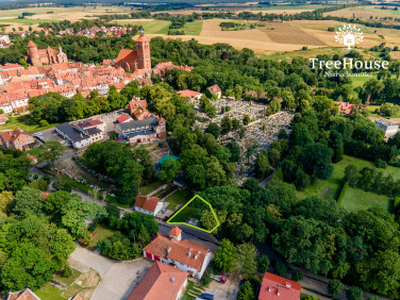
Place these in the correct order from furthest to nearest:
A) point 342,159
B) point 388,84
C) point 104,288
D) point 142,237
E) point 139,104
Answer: point 388,84 < point 139,104 < point 342,159 < point 142,237 < point 104,288

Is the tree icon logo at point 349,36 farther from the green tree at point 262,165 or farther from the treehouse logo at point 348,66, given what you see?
the green tree at point 262,165

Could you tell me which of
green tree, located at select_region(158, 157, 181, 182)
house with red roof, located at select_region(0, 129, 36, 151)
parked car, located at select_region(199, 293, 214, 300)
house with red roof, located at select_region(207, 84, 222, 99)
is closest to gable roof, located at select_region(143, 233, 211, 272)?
parked car, located at select_region(199, 293, 214, 300)

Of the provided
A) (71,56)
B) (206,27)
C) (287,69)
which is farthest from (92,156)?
(206,27)

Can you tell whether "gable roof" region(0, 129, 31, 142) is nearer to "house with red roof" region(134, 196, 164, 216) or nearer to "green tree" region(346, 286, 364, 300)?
"house with red roof" region(134, 196, 164, 216)

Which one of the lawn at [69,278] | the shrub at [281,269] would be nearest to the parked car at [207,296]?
the shrub at [281,269]

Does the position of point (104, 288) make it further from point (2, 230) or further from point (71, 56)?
point (71, 56)

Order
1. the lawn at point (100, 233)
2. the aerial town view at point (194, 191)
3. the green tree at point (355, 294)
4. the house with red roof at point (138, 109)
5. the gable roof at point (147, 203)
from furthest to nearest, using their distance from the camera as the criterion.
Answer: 1. the house with red roof at point (138, 109)
2. the gable roof at point (147, 203)
3. the lawn at point (100, 233)
4. the aerial town view at point (194, 191)
5. the green tree at point (355, 294)

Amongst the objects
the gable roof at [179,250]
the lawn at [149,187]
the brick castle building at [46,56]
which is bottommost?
the lawn at [149,187]
